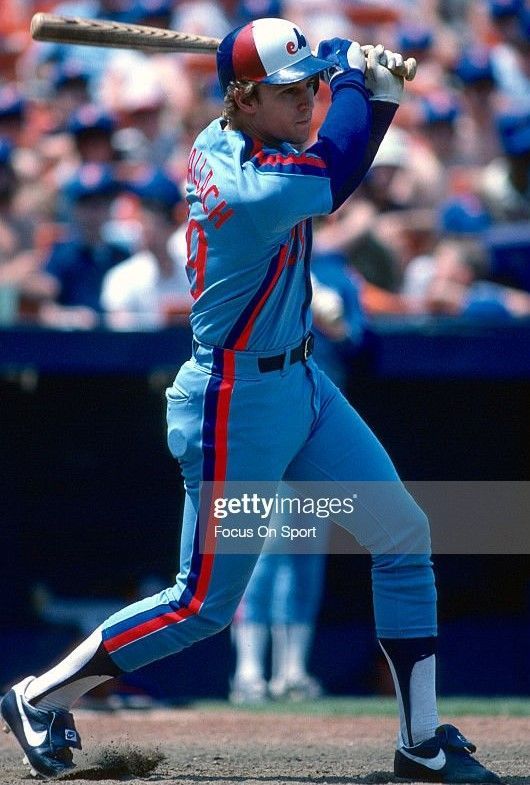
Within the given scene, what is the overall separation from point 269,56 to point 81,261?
3188 mm

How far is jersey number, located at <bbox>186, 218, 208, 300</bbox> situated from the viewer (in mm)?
3334

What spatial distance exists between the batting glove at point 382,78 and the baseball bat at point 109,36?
57 centimetres

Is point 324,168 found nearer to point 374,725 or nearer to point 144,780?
point 144,780

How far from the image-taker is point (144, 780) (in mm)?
3506

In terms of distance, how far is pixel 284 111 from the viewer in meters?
3.29

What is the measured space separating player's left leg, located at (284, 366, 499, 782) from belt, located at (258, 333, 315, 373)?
0.09 metres

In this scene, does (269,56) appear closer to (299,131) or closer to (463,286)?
(299,131)

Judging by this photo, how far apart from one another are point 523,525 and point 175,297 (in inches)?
73.2

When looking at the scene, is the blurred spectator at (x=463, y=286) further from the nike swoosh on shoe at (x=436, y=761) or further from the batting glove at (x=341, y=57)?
the nike swoosh on shoe at (x=436, y=761)

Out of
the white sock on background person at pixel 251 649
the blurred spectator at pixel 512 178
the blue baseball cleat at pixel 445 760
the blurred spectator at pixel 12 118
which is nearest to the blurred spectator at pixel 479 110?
the blurred spectator at pixel 512 178

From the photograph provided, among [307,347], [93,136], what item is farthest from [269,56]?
[93,136]

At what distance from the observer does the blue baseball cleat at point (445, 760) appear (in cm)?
339

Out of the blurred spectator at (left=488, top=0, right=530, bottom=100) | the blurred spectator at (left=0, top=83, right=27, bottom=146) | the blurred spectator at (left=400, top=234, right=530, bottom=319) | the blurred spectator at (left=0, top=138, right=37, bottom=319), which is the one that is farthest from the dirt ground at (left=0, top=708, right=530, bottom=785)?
the blurred spectator at (left=488, top=0, right=530, bottom=100)

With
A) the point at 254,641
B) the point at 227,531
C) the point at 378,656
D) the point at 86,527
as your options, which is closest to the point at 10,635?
the point at 86,527
